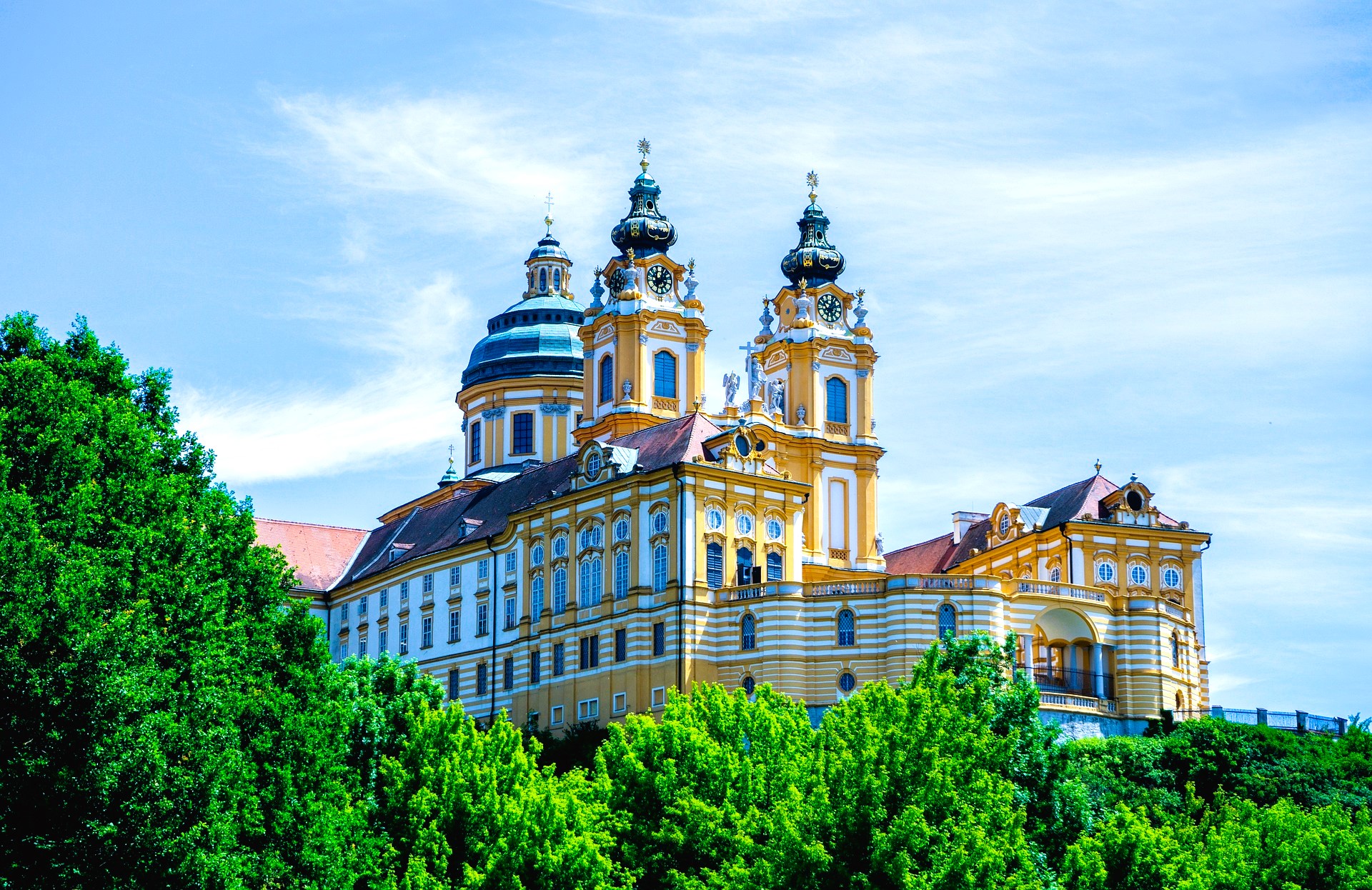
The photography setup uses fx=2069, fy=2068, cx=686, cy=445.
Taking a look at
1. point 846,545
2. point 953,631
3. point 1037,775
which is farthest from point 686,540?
point 1037,775

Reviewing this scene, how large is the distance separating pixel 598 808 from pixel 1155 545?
5248 cm

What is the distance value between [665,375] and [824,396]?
8.94 meters

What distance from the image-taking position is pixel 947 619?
85.3m

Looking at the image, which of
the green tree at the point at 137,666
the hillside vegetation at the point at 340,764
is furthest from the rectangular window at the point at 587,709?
the green tree at the point at 137,666

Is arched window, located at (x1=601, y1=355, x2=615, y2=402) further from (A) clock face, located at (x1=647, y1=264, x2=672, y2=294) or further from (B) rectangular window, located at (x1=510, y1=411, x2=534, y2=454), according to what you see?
(B) rectangular window, located at (x1=510, y1=411, x2=534, y2=454)

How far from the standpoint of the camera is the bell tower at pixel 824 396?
343ft

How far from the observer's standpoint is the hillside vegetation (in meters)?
50.2

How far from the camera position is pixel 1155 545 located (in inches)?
4136

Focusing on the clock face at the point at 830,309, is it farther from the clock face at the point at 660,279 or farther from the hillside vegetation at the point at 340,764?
the hillside vegetation at the point at 340,764

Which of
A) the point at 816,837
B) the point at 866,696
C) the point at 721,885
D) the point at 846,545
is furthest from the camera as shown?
the point at 846,545

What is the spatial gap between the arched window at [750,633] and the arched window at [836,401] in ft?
72.9

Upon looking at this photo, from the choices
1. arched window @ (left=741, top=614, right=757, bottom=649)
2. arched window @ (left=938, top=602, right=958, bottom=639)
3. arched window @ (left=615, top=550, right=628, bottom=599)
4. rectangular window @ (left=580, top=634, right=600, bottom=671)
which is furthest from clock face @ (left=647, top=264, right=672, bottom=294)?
arched window @ (left=938, top=602, right=958, bottom=639)

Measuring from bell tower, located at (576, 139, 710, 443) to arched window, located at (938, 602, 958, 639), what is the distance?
20910 mm

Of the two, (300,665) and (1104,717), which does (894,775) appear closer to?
(300,665)
